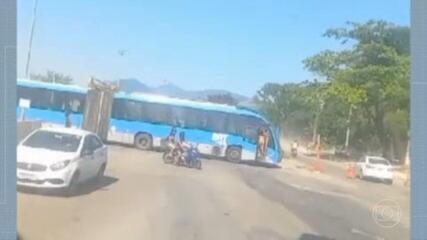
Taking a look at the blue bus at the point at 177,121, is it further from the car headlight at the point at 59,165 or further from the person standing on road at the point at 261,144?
the car headlight at the point at 59,165

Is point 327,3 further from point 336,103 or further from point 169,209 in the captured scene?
point 169,209

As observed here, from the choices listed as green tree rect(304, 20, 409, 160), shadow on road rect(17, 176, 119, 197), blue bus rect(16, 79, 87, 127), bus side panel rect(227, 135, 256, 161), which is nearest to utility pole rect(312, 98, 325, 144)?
green tree rect(304, 20, 409, 160)

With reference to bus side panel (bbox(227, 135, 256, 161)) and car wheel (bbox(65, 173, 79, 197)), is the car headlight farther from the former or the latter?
bus side panel (bbox(227, 135, 256, 161))

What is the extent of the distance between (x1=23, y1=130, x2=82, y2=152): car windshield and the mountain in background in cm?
31

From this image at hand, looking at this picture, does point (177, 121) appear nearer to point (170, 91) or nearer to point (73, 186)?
point (170, 91)

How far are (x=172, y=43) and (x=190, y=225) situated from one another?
816 mm

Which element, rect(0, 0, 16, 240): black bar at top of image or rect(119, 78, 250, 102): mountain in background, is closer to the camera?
rect(0, 0, 16, 240): black bar at top of image

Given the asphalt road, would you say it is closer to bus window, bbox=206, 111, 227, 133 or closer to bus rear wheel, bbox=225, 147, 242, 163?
bus rear wheel, bbox=225, 147, 242, 163

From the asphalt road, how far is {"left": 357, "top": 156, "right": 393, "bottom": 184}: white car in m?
0.04

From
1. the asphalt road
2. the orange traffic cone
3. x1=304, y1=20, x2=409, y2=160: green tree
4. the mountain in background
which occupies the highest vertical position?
x1=304, y1=20, x2=409, y2=160: green tree

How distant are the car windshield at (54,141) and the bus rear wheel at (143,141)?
10.2 inches

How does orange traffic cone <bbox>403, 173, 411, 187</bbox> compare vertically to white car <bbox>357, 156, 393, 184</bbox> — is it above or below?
below

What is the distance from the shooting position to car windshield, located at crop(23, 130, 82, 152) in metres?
3.23

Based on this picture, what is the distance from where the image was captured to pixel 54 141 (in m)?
3.27
